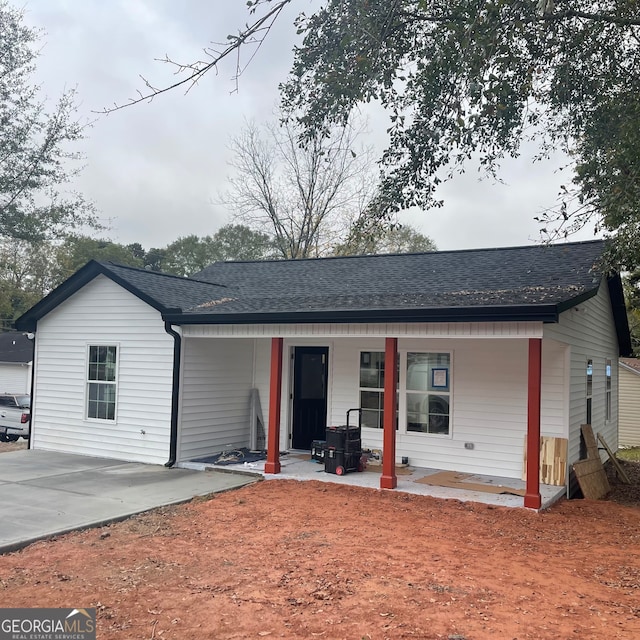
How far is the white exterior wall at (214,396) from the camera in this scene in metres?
9.98

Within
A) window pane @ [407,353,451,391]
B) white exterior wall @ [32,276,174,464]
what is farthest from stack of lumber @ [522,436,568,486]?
white exterior wall @ [32,276,174,464]

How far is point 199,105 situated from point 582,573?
24.2 ft

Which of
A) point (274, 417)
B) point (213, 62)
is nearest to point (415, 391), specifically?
point (274, 417)

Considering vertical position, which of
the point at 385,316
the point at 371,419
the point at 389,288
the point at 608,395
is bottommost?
the point at 371,419

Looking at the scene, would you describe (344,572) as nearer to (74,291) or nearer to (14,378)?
(74,291)

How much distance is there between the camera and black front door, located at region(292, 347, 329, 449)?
11086 mm

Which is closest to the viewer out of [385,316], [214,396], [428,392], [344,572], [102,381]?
[344,572]

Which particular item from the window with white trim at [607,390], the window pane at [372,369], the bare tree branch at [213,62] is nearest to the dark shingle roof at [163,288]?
the window pane at [372,369]

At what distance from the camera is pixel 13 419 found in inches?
603

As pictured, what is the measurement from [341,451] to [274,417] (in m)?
1.15

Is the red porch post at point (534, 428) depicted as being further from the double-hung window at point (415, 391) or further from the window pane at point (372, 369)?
the window pane at point (372, 369)

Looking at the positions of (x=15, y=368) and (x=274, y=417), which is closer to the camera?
(x=274, y=417)

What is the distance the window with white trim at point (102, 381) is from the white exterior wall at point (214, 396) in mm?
1508

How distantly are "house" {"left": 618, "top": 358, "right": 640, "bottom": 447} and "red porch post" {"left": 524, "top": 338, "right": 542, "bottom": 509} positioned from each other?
715 inches
